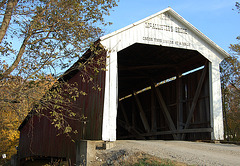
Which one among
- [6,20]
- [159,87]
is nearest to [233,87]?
[159,87]

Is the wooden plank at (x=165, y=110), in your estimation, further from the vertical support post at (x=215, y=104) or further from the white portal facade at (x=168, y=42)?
the white portal facade at (x=168, y=42)

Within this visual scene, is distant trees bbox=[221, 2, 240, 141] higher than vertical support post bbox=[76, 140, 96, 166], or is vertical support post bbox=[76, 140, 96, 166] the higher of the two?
distant trees bbox=[221, 2, 240, 141]

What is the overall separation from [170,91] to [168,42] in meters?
4.77

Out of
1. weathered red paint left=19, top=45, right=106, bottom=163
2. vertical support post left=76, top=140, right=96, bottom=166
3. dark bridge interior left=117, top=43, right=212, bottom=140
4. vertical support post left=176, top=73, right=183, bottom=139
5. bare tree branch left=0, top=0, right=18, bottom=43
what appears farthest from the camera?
vertical support post left=176, top=73, right=183, bottom=139

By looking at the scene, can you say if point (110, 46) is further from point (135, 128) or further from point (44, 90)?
point (135, 128)

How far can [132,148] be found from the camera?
7543 millimetres

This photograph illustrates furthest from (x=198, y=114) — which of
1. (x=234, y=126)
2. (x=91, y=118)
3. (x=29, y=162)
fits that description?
(x=29, y=162)

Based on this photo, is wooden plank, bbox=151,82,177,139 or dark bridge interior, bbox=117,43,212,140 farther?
wooden plank, bbox=151,82,177,139

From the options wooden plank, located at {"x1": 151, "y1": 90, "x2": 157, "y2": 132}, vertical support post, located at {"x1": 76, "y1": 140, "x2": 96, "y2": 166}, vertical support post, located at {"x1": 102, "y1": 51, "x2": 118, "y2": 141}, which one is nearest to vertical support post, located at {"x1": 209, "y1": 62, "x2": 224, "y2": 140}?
vertical support post, located at {"x1": 102, "y1": 51, "x2": 118, "y2": 141}

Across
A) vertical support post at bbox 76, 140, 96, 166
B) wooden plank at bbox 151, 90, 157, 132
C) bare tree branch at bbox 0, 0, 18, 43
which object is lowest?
vertical support post at bbox 76, 140, 96, 166

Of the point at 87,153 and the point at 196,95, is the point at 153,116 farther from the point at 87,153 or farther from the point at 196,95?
the point at 87,153

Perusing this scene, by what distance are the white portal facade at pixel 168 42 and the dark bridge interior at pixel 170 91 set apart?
537 mm

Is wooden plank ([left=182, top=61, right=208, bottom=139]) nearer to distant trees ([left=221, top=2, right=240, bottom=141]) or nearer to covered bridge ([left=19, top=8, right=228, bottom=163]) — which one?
covered bridge ([left=19, top=8, right=228, bottom=163])

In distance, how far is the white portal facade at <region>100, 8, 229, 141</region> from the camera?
9.20 meters
